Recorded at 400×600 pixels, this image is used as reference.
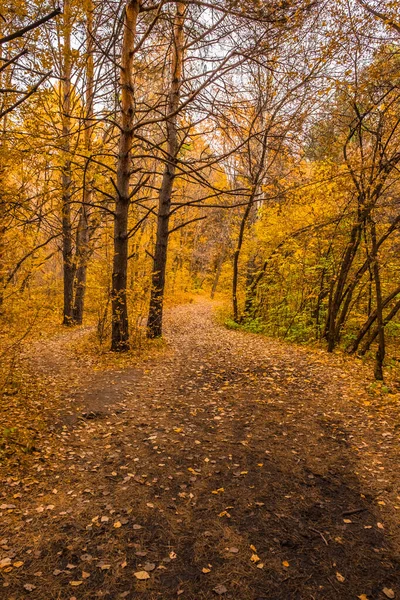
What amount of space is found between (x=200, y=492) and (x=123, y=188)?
21.5 feet

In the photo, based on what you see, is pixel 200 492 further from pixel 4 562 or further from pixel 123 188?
pixel 123 188

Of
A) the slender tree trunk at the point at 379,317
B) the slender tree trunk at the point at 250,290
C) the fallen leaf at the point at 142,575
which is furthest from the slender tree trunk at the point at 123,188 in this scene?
the slender tree trunk at the point at 250,290

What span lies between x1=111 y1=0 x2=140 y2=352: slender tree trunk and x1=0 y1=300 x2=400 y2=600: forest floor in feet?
6.02

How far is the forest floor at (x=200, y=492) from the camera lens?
273 cm

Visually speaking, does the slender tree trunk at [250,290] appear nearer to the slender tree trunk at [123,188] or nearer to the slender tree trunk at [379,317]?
the slender tree trunk at [123,188]

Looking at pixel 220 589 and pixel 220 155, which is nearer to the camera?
pixel 220 589

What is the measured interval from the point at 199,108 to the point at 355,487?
750 centimetres

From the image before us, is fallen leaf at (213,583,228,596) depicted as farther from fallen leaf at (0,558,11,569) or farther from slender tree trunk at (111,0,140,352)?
slender tree trunk at (111,0,140,352)

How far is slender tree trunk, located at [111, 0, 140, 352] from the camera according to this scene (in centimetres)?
695

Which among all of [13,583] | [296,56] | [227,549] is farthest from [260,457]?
[296,56]

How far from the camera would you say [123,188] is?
800 centimetres

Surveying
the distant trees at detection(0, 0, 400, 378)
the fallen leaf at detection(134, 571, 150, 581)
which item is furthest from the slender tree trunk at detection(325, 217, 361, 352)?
the fallen leaf at detection(134, 571, 150, 581)

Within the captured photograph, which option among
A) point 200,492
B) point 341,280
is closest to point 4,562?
point 200,492

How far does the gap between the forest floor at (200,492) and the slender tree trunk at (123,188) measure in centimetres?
183
